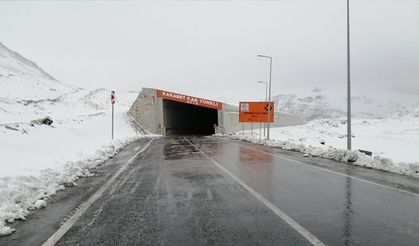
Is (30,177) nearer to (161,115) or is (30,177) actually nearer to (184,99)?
(161,115)

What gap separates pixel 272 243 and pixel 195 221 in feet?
5.02

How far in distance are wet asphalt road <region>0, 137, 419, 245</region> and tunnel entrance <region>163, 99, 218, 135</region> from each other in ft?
143

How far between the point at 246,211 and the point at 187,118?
62.7 metres

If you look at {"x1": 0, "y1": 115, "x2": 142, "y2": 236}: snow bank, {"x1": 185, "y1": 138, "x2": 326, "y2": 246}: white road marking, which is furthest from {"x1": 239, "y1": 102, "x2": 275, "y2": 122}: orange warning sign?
{"x1": 185, "y1": 138, "x2": 326, "y2": 246}: white road marking

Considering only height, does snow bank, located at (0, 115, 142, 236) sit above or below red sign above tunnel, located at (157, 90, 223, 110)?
below

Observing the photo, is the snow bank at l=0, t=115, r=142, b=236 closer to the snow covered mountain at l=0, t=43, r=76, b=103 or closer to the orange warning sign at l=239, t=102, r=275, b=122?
the orange warning sign at l=239, t=102, r=275, b=122

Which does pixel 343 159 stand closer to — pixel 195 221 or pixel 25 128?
pixel 195 221

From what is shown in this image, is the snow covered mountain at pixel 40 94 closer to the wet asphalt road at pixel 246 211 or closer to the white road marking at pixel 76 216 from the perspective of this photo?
the white road marking at pixel 76 216

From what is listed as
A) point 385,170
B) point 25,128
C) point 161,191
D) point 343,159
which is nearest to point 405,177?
point 385,170

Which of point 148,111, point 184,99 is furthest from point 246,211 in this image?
point 184,99

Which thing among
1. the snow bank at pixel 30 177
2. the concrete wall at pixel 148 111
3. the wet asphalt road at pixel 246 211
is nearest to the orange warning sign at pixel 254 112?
the concrete wall at pixel 148 111

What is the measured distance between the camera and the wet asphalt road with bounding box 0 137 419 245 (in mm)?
5379

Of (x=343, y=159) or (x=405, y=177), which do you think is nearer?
(x=405, y=177)

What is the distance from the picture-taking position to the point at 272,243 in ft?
16.8
